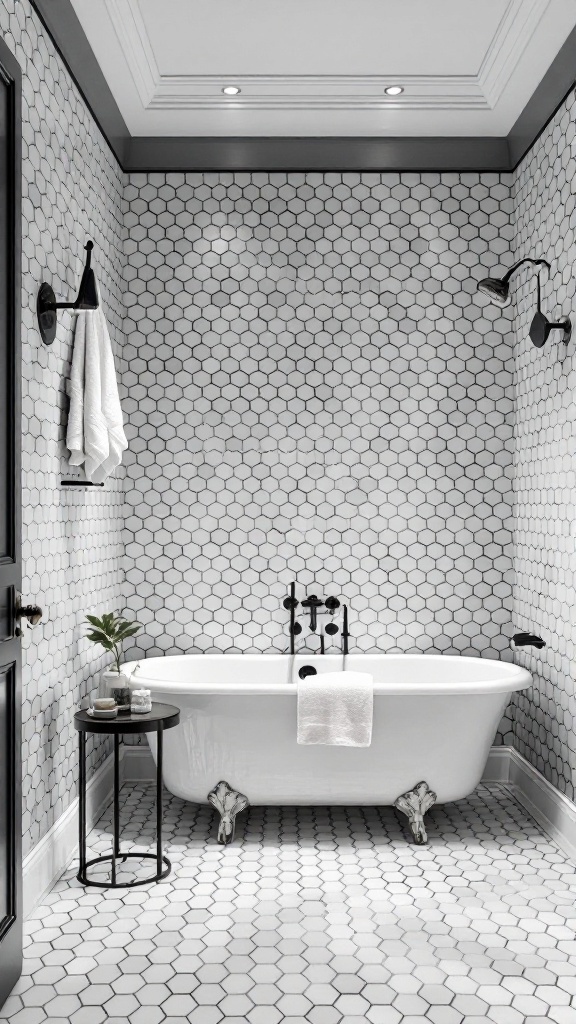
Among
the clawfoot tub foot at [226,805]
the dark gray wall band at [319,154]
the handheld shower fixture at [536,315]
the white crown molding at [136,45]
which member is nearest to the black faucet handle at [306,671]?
the clawfoot tub foot at [226,805]

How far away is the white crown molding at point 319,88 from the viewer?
333cm

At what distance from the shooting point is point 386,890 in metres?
2.83

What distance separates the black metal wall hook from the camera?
274cm

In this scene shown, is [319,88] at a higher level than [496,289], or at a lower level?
higher

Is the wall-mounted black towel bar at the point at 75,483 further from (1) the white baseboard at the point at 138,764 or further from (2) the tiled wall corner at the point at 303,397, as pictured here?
(1) the white baseboard at the point at 138,764

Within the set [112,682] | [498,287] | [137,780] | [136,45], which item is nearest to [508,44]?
[498,287]

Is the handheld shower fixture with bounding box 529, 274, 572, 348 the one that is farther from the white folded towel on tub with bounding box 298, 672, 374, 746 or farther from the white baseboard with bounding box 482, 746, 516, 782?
the white baseboard with bounding box 482, 746, 516, 782

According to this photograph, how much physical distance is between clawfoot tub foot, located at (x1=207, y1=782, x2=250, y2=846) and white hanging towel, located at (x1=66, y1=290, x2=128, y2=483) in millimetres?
1295

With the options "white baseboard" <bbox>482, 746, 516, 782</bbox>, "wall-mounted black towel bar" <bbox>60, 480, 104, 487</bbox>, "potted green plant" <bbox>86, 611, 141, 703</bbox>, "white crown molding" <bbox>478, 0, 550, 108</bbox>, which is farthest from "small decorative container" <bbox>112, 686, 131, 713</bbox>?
"white crown molding" <bbox>478, 0, 550, 108</bbox>

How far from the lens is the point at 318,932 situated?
2.53m

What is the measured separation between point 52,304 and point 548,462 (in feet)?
6.73

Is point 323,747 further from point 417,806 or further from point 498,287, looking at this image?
point 498,287

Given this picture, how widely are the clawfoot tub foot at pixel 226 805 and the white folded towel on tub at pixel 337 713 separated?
389mm

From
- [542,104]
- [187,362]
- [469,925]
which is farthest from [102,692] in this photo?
[542,104]
